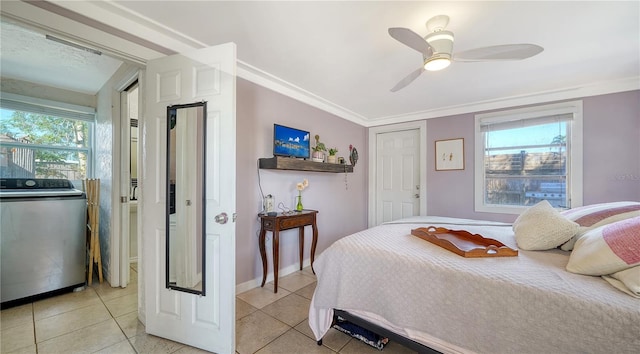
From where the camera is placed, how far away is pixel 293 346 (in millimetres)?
1665

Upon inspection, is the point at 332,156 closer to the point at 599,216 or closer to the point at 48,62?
the point at 599,216

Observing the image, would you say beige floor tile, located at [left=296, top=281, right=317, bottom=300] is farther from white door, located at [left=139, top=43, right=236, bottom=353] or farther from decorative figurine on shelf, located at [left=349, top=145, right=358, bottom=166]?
decorative figurine on shelf, located at [left=349, top=145, right=358, bottom=166]

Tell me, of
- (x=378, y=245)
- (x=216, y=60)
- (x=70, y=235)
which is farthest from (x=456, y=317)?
(x=70, y=235)

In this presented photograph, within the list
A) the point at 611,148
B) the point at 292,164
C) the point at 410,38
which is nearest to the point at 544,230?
the point at 410,38

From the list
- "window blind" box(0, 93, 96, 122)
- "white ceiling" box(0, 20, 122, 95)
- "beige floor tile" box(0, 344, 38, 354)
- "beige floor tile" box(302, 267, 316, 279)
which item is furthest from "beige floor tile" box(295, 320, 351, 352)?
"window blind" box(0, 93, 96, 122)

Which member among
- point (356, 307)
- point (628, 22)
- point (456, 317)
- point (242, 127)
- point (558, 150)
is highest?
point (628, 22)

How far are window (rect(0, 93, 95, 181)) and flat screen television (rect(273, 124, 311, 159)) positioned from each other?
256 centimetres

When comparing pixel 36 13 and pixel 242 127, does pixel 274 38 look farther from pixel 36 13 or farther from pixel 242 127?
pixel 36 13

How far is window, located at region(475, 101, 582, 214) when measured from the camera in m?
2.95

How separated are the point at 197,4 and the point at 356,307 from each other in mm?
2231

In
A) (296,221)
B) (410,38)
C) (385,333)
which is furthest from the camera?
(296,221)

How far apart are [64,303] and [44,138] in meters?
1.95

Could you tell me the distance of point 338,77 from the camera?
107 inches

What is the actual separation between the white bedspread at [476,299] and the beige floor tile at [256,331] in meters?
0.38
